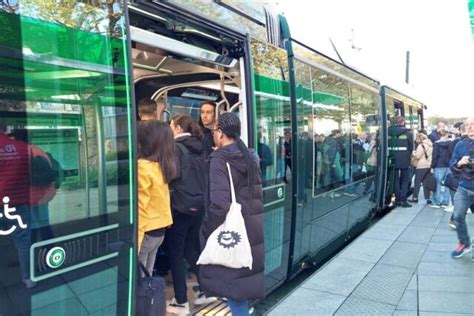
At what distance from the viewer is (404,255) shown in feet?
19.0

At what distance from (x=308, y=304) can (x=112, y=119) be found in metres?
2.58

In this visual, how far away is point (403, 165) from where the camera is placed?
9703mm

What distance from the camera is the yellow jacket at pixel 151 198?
317 centimetres

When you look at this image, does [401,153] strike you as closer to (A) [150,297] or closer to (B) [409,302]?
(B) [409,302]

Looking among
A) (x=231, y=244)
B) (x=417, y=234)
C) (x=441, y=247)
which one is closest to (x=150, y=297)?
(x=231, y=244)

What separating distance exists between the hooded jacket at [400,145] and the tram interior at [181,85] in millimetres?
4676

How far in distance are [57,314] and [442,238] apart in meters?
6.01

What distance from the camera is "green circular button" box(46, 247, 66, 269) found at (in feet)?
7.21

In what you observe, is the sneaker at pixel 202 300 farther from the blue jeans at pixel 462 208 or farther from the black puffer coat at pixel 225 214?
the blue jeans at pixel 462 208

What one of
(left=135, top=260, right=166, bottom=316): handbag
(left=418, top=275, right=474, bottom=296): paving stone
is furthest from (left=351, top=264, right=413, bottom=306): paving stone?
(left=135, top=260, right=166, bottom=316): handbag

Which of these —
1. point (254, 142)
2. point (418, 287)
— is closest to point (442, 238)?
point (418, 287)

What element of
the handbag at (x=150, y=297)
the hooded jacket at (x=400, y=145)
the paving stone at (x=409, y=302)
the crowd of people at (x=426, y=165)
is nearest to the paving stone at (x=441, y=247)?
the crowd of people at (x=426, y=165)

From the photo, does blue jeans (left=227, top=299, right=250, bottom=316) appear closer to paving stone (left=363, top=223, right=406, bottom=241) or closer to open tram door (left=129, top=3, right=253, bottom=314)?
open tram door (left=129, top=3, right=253, bottom=314)

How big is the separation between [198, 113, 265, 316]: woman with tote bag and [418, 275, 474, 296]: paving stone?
228 centimetres
